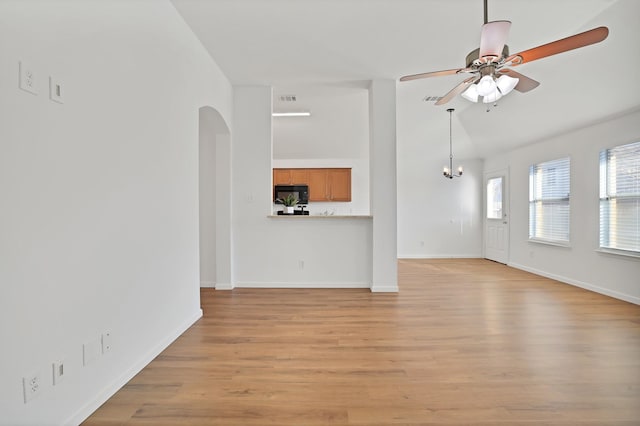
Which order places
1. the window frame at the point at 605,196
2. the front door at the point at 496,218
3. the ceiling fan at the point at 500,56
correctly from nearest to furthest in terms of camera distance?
the ceiling fan at the point at 500,56
the window frame at the point at 605,196
the front door at the point at 496,218

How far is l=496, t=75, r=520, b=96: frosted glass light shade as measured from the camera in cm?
257

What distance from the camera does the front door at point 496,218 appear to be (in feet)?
23.0

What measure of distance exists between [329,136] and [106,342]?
19.2ft

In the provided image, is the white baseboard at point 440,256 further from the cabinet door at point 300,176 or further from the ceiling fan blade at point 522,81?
the ceiling fan blade at point 522,81

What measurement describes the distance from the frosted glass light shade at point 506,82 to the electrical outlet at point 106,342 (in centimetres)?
322

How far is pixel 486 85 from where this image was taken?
2414 millimetres

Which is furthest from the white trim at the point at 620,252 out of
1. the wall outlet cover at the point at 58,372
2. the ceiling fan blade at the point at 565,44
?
the wall outlet cover at the point at 58,372

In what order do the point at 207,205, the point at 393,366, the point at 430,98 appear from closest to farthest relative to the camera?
the point at 393,366
the point at 207,205
the point at 430,98

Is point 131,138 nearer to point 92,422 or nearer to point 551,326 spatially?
point 92,422

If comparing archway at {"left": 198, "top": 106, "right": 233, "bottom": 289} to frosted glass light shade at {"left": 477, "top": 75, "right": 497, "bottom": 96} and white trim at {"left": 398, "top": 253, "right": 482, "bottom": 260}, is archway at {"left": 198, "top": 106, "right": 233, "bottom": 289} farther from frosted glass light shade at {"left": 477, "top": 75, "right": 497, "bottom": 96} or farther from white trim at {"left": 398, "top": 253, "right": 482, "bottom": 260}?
white trim at {"left": 398, "top": 253, "right": 482, "bottom": 260}

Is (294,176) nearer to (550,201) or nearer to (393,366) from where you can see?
(550,201)

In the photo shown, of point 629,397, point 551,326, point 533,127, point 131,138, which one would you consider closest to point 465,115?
point 533,127

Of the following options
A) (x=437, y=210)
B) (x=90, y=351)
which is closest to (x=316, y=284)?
(x=90, y=351)

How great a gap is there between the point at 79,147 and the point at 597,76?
16.2ft
